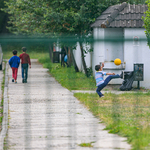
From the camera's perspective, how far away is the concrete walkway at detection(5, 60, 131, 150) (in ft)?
16.8

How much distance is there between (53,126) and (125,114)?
170 centimetres

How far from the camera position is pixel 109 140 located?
17.3ft

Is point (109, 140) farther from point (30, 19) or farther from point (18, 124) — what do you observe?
point (30, 19)

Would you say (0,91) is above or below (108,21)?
below

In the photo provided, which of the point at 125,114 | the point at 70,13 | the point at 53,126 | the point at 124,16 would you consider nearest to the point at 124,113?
the point at 125,114

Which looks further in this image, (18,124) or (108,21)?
(108,21)

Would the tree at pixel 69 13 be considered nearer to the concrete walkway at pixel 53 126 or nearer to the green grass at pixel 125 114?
the green grass at pixel 125 114

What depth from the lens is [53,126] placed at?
630 centimetres

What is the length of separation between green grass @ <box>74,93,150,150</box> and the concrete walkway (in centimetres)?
17

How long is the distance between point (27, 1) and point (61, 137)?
10.2 meters

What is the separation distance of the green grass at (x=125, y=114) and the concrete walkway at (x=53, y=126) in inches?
6.6

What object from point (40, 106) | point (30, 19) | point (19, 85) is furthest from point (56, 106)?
point (30, 19)

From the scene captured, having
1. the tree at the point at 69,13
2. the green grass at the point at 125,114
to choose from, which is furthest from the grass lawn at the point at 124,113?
the tree at the point at 69,13

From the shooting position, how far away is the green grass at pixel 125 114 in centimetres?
527
